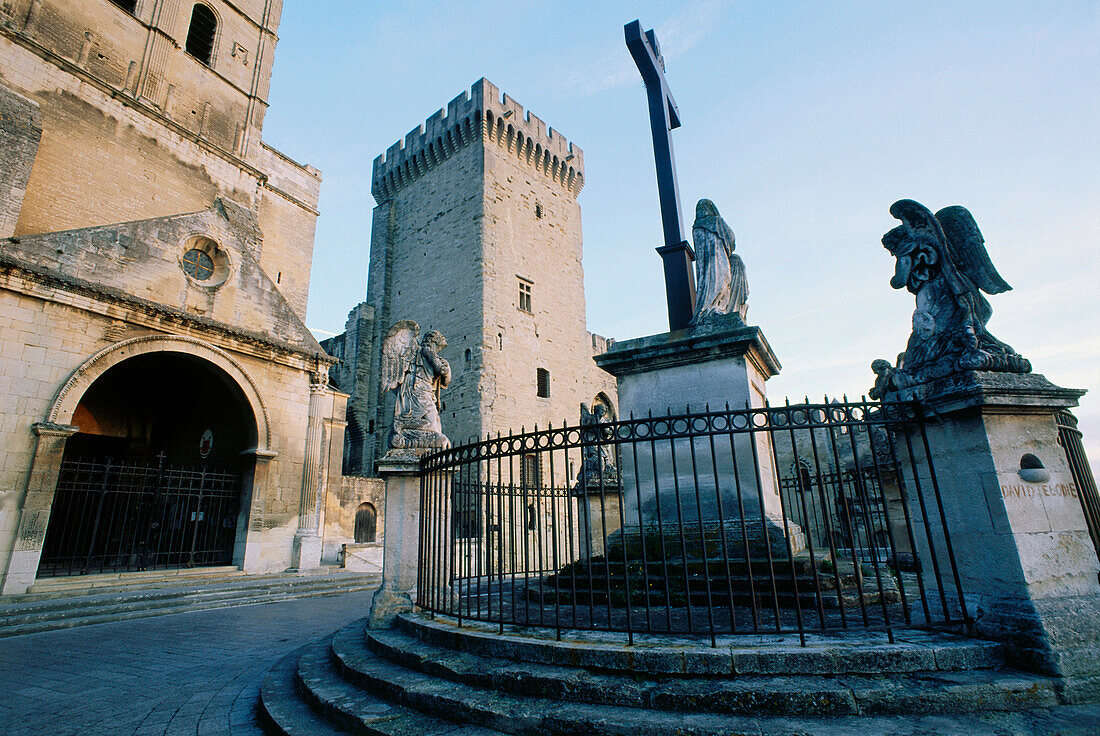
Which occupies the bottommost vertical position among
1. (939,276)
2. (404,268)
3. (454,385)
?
(939,276)

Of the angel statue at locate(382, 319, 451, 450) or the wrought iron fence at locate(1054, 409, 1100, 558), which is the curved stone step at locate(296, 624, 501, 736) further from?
the wrought iron fence at locate(1054, 409, 1100, 558)

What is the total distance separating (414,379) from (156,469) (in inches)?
363

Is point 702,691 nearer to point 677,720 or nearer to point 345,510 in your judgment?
point 677,720

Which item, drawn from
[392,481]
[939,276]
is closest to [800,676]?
[939,276]

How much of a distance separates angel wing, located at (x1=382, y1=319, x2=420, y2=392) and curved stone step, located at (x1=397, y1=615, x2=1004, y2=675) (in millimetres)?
3413

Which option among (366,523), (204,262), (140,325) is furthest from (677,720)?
(366,523)

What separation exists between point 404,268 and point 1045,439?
2533cm

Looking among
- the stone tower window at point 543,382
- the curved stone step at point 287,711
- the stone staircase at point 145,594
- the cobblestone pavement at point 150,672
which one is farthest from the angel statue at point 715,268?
the stone tower window at point 543,382

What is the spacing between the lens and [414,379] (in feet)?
19.2

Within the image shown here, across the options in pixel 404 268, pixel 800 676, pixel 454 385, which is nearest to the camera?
pixel 800 676

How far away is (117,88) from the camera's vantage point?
1499 centimetres

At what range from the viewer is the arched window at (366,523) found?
1702cm

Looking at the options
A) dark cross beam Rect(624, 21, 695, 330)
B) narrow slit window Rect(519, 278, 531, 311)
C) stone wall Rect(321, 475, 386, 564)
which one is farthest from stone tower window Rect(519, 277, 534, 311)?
dark cross beam Rect(624, 21, 695, 330)

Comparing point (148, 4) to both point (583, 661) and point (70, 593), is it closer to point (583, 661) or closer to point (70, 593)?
point (70, 593)
